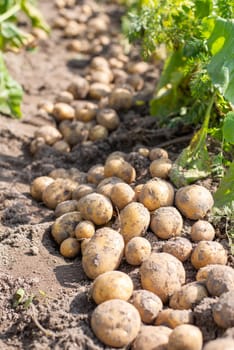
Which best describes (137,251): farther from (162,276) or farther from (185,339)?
(185,339)

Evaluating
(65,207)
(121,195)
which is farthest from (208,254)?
(65,207)

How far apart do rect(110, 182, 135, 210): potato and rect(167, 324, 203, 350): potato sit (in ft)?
3.56

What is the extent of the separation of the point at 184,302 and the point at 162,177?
42.7 inches

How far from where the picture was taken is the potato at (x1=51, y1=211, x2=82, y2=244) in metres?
3.51

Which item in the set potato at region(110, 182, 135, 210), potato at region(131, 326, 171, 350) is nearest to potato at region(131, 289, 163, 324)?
potato at region(131, 326, 171, 350)

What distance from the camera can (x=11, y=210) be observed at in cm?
385

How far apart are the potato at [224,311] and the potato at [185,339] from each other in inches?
4.9

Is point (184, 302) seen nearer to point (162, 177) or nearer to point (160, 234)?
point (160, 234)

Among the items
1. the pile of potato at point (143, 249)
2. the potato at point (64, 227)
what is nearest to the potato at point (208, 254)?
the pile of potato at point (143, 249)

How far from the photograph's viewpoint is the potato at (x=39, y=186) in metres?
4.06

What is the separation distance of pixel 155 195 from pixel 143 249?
432 millimetres

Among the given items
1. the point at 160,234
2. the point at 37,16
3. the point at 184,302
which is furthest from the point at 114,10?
the point at 184,302

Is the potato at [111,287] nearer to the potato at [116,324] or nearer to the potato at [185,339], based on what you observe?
the potato at [116,324]

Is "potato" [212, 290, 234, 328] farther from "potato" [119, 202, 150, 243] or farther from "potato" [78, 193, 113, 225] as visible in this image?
"potato" [78, 193, 113, 225]
